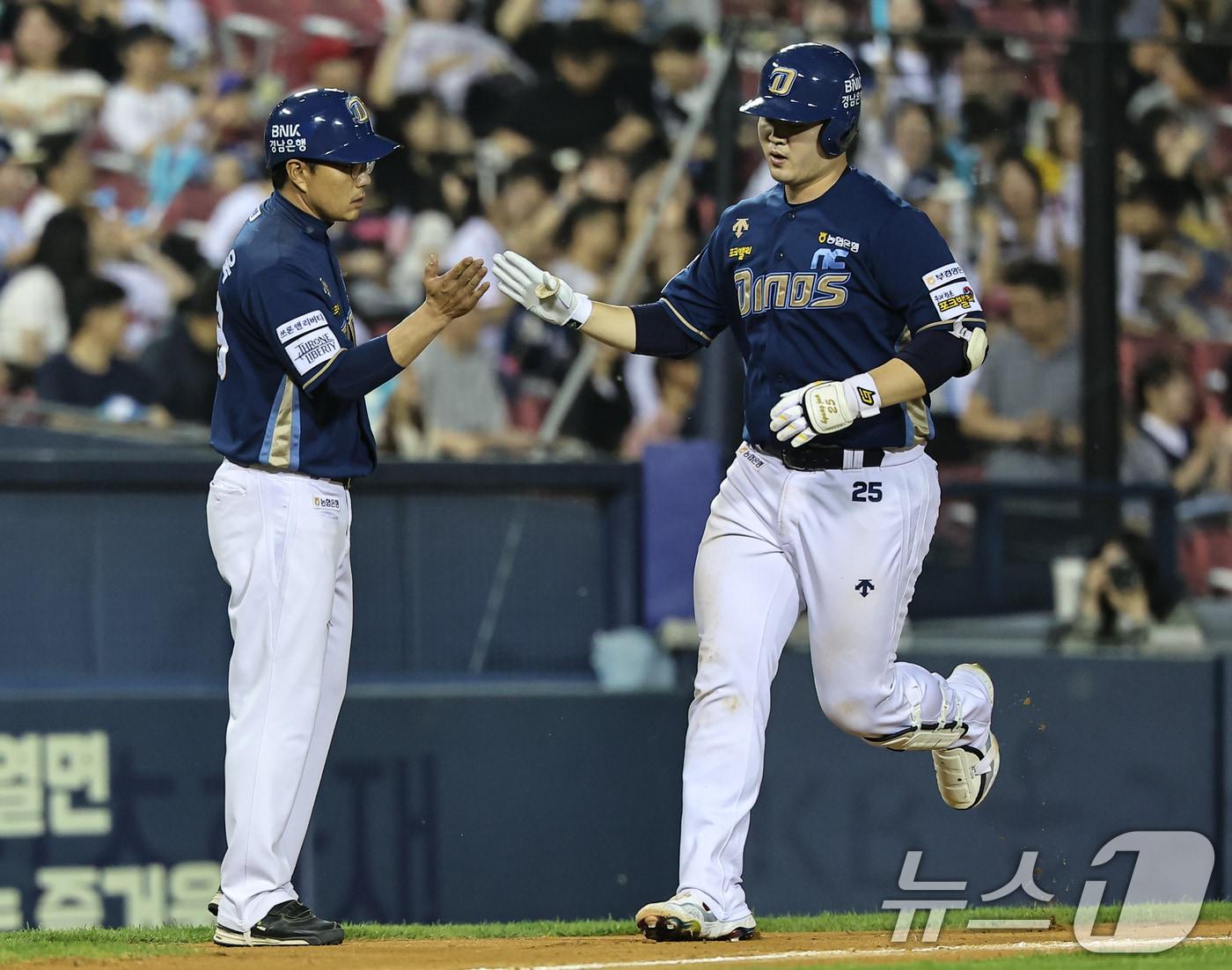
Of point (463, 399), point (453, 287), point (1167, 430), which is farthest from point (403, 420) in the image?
point (453, 287)

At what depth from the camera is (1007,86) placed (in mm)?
8641

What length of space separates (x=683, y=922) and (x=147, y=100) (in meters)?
6.25

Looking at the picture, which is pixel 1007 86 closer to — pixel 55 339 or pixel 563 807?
pixel 563 807

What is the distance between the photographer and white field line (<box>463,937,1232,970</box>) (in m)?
4.68

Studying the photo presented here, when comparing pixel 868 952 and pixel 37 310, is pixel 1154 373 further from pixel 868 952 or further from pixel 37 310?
pixel 37 310

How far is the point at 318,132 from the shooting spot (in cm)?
520

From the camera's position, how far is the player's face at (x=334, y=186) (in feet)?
17.3

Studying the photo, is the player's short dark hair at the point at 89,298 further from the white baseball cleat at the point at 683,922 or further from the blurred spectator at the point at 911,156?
the white baseball cleat at the point at 683,922

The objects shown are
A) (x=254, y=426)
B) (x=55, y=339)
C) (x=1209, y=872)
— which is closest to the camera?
(x=254, y=426)

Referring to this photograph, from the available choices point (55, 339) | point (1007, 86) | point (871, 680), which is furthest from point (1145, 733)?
point (55, 339)

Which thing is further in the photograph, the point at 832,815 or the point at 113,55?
the point at 113,55

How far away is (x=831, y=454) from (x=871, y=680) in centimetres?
62

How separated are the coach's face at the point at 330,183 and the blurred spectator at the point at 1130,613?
13.8 ft

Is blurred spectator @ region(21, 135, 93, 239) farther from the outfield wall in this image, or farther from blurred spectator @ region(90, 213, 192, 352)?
the outfield wall
